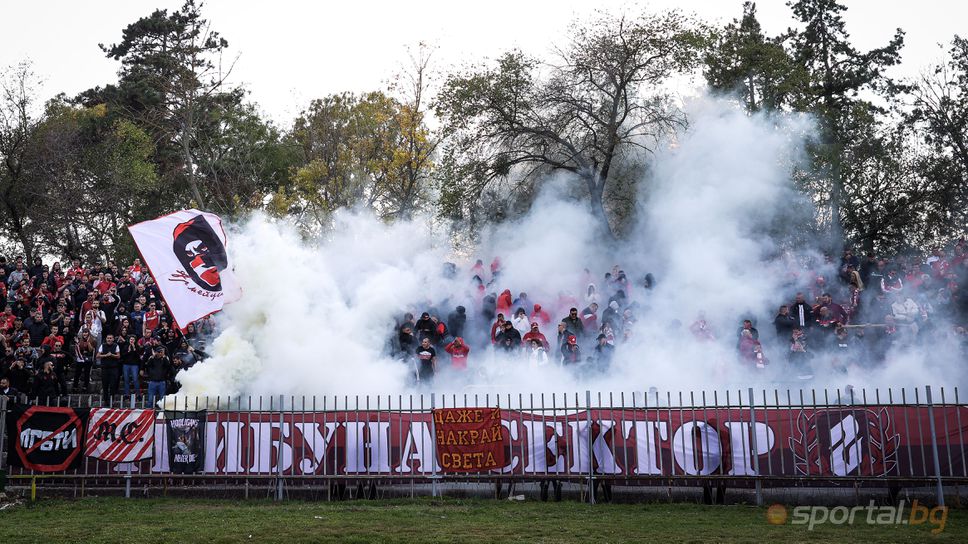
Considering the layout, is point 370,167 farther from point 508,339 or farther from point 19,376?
point 19,376

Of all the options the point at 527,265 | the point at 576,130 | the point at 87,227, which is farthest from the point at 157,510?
the point at 87,227

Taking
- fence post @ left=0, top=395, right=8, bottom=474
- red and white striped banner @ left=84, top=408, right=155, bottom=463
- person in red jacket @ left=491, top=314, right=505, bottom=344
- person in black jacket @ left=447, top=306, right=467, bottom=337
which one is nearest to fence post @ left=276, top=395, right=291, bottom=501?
red and white striped banner @ left=84, top=408, right=155, bottom=463

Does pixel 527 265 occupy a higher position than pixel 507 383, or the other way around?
pixel 527 265

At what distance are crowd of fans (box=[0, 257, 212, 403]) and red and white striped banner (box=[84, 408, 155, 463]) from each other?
3.12 metres

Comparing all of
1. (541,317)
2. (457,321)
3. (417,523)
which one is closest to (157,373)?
(457,321)

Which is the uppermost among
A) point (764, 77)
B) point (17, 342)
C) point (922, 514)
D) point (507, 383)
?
point (764, 77)

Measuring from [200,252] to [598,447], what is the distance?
7.61 m

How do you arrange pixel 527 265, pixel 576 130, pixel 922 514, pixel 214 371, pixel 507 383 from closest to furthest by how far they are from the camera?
pixel 922 514, pixel 214 371, pixel 507 383, pixel 527 265, pixel 576 130

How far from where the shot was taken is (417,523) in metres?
10.5

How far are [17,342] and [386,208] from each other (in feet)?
Answer: 61.7

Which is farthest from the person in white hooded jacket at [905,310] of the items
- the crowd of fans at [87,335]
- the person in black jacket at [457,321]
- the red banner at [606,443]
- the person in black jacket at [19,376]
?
the person in black jacket at [19,376]

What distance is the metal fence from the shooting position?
11.3m

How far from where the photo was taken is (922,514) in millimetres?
10914

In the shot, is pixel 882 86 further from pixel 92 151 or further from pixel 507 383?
pixel 92 151
